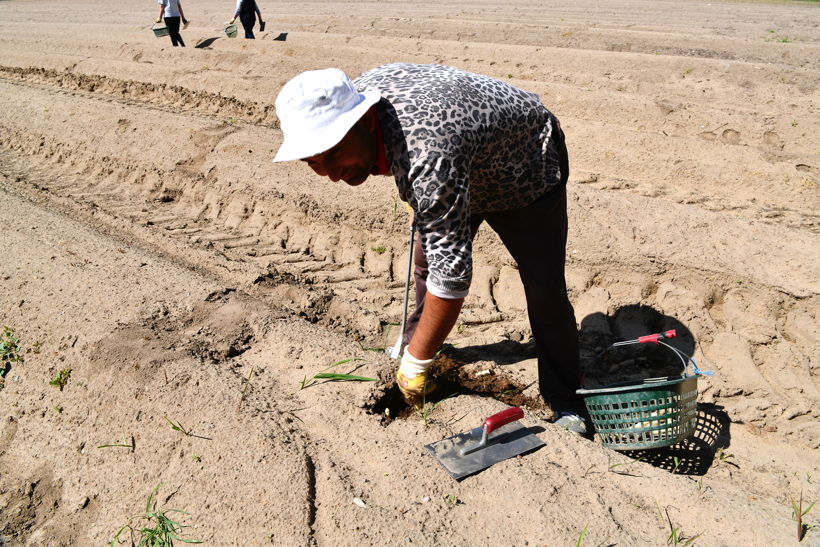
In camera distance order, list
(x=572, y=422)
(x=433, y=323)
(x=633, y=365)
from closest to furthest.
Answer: (x=433, y=323) < (x=572, y=422) < (x=633, y=365)

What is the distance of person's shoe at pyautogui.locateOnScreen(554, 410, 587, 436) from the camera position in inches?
113

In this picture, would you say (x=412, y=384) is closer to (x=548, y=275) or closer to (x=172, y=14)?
(x=548, y=275)

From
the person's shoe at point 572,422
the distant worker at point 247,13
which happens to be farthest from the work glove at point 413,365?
the distant worker at point 247,13

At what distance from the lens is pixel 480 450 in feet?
8.18

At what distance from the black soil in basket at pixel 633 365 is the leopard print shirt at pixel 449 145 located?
5.39ft

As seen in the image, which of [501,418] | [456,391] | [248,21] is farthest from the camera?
[248,21]

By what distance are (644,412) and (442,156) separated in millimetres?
1535

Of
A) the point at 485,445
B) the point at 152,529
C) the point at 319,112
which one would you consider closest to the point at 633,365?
the point at 485,445

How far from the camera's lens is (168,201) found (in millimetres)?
5574

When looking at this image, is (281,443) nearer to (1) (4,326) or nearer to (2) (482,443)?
(2) (482,443)

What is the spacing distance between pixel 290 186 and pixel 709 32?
9619 millimetres

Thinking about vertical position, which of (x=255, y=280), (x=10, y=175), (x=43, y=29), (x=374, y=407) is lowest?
(x=43, y=29)

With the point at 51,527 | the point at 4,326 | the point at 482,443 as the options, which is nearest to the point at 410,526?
the point at 482,443

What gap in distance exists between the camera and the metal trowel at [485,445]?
238 centimetres
